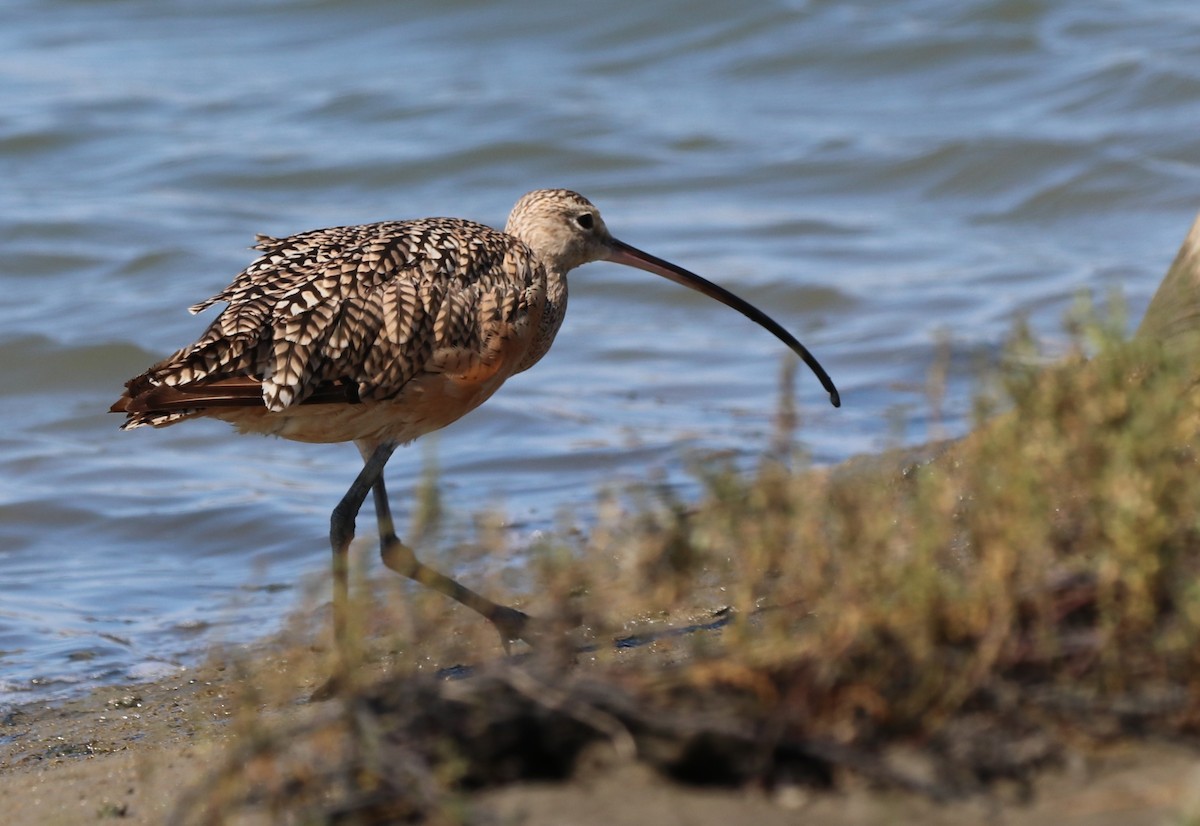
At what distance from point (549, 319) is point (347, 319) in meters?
0.92

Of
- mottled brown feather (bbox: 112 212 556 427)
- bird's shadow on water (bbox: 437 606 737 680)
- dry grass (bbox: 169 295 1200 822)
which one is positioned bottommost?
bird's shadow on water (bbox: 437 606 737 680)

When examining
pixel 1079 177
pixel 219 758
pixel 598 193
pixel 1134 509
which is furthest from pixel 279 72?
pixel 1134 509

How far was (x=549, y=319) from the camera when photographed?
19.9 feet

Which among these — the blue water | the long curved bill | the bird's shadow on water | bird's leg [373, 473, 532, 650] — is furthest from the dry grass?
the long curved bill

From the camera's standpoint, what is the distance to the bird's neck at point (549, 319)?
237 inches

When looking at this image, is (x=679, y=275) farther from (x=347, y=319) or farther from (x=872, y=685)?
(x=872, y=685)

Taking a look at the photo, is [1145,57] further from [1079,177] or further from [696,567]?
[696,567]

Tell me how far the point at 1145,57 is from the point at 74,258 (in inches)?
342

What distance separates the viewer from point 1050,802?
8.97 ft

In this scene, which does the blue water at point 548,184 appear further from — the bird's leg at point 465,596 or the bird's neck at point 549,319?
the bird's neck at point 549,319

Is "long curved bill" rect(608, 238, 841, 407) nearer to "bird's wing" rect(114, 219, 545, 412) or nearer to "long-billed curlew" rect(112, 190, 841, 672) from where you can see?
"long-billed curlew" rect(112, 190, 841, 672)

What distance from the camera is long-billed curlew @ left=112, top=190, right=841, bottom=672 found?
522cm

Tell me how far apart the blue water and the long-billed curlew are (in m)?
0.59

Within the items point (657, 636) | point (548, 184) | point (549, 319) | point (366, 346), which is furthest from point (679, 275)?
point (548, 184)
